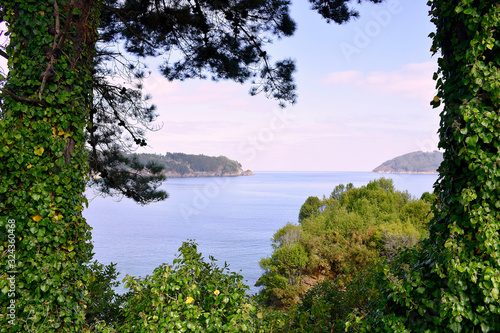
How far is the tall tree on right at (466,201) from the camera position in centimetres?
199

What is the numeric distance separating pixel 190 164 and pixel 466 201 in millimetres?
17865

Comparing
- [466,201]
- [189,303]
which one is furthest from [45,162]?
[466,201]

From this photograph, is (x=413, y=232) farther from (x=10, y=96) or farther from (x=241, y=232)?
(x=241, y=232)

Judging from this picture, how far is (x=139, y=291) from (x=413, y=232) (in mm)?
9207

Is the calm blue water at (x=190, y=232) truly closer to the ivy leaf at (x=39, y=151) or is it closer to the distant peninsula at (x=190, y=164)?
the distant peninsula at (x=190, y=164)

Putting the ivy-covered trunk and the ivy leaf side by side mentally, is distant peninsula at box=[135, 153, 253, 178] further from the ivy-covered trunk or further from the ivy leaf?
the ivy leaf

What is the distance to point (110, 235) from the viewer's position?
24500 mm

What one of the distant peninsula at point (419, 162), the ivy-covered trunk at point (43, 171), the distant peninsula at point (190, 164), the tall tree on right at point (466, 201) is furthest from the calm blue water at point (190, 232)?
the tall tree on right at point (466, 201)

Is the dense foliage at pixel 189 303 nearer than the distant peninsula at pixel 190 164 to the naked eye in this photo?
Yes

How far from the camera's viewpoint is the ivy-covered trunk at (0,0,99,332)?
2387mm

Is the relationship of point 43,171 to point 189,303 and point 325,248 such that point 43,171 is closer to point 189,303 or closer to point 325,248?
point 189,303

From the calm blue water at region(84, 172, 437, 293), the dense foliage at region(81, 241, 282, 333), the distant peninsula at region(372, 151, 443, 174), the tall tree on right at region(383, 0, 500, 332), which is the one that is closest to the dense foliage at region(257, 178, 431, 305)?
the calm blue water at region(84, 172, 437, 293)

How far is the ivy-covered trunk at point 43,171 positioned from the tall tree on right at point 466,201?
2.35 m

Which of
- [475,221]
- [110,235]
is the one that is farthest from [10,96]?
[110,235]
